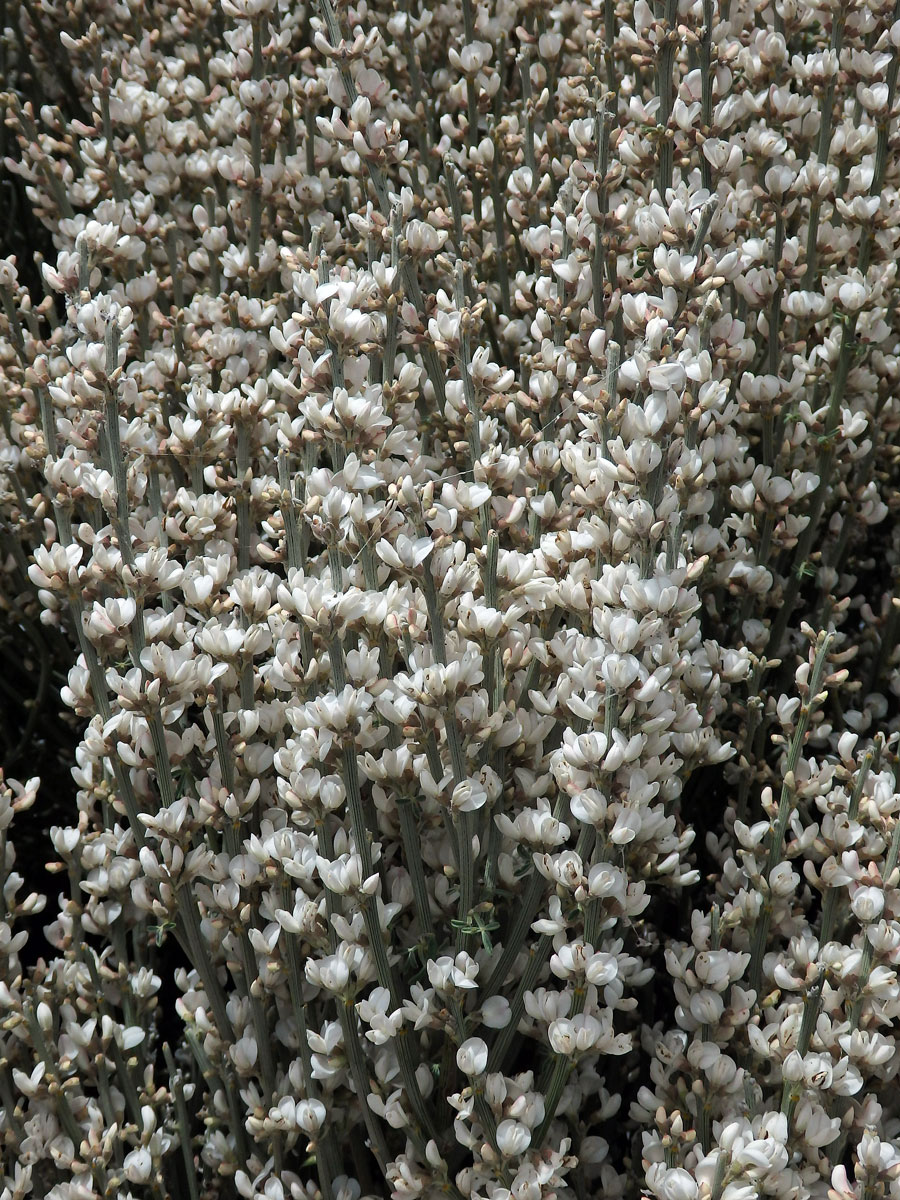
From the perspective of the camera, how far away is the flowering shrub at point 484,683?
0.89 m

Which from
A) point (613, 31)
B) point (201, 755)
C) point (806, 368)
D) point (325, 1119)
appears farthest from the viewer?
point (613, 31)

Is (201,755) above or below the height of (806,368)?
below

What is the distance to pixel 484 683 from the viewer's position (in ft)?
3.11

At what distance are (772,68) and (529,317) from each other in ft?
1.29

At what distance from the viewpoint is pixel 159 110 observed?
1.56m

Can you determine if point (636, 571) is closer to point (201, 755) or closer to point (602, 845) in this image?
point (602, 845)

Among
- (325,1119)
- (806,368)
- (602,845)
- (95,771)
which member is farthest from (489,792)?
(806,368)

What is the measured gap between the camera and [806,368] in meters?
1.25

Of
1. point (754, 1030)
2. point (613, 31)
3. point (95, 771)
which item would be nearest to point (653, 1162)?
point (754, 1030)

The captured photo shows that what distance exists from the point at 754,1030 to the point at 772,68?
3.18ft

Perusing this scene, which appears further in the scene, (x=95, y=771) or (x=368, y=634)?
(x=95, y=771)

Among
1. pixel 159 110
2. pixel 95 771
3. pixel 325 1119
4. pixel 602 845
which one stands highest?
pixel 159 110

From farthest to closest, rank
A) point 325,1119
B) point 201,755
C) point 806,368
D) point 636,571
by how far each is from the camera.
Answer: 1. point 806,368
2. point 201,755
3. point 325,1119
4. point 636,571

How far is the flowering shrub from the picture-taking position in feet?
2.91
